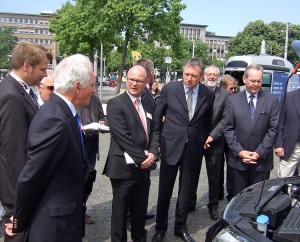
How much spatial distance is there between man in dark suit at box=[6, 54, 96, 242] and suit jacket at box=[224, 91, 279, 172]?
2512 millimetres

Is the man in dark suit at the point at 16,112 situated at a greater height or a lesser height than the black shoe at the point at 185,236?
greater

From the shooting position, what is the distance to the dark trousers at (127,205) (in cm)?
392

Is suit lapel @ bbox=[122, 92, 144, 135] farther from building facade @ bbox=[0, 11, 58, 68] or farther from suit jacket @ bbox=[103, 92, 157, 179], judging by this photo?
building facade @ bbox=[0, 11, 58, 68]

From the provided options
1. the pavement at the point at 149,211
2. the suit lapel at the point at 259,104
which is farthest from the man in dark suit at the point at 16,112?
the suit lapel at the point at 259,104

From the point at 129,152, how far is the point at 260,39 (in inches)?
2391

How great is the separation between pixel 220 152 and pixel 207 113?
92 centimetres

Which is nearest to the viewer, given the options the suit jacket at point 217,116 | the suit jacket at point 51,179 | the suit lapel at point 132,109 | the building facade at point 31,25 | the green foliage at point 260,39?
the suit jacket at point 51,179

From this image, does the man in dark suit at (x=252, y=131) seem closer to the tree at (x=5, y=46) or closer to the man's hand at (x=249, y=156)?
the man's hand at (x=249, y=156)

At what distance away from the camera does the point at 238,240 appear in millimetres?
2432

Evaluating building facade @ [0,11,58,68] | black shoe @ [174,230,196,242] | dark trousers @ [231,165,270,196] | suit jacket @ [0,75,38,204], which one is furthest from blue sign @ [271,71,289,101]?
building facade @ [0,11,58,68]

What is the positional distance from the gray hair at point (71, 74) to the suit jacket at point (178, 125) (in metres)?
1.94

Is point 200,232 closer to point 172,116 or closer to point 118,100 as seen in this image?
point 172,116

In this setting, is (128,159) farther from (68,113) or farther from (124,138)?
(68,113)

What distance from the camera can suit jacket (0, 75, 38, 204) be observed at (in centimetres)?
283
